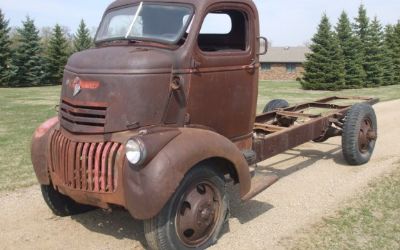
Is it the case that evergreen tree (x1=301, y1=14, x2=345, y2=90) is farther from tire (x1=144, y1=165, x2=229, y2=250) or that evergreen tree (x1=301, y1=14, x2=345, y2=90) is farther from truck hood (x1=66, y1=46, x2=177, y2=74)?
truck hood (x1=66, y1=46, x2=177, y2=74)

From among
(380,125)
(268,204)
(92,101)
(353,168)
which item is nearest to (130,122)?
(92,101)

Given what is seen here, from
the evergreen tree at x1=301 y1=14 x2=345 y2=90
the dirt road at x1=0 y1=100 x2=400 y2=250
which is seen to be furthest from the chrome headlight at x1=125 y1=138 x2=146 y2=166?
the evergreen tree at x1=301 y1=14 x2=345 y2=90

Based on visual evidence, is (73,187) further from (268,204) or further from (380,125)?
(380,125)

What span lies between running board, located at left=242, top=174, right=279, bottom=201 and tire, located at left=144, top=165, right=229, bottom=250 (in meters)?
0.27

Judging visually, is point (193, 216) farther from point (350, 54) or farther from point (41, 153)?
point (350, 54)

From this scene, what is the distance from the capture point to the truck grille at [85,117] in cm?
430

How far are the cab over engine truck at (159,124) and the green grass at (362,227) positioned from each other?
74 centimetres

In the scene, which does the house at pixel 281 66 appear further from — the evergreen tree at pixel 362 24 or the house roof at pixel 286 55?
the evergreen tree at pixel 362 24

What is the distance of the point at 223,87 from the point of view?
4.93 meters

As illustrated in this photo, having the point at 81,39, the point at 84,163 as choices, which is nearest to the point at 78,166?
the point at 84,163

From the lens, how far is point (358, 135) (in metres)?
7.32

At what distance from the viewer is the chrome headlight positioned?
3.87m

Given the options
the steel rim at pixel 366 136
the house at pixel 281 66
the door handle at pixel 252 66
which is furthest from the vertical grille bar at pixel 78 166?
the house at pixel 281 66

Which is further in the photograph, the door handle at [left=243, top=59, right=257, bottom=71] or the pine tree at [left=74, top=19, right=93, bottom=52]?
the pine tree at [left=74, top=19, right=93, bottom=52]
